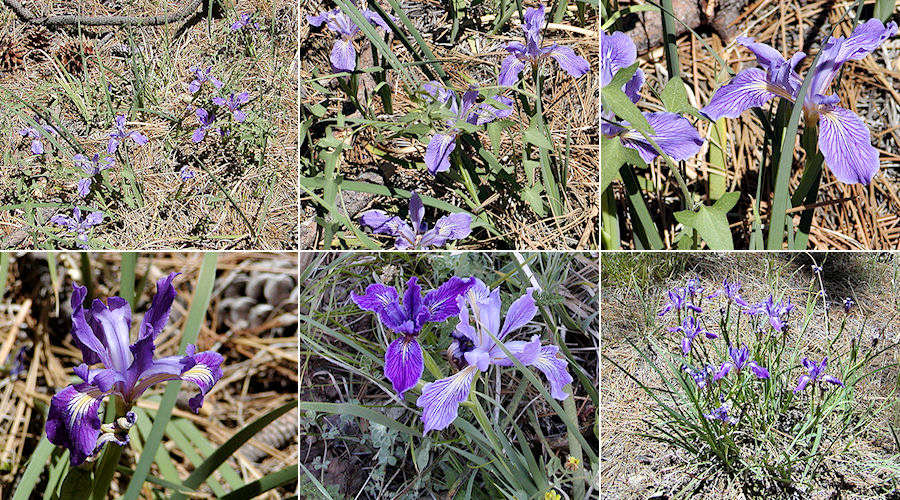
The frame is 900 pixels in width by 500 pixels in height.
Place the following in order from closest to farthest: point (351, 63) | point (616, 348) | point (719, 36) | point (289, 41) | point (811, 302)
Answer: point (616, 348)
point (811, 302)
point (351, 63)
point (719, 36)
point (289, 41)

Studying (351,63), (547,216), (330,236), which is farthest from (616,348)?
(351,63)

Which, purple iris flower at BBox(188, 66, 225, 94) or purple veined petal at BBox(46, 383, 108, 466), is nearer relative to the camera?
purple veined petal at BBox(46, 383, 108, 466)

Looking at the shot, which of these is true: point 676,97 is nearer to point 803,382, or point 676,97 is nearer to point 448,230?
point 448,230

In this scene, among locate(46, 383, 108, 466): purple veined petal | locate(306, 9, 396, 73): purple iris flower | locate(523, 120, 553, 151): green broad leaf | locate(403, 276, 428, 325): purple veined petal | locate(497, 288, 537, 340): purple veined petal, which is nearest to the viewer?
locate(46, 383, 108, 466): purple veined petal

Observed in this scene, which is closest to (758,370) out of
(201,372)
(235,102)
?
(201,372)

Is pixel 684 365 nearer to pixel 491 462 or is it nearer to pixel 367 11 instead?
pixel 491 462

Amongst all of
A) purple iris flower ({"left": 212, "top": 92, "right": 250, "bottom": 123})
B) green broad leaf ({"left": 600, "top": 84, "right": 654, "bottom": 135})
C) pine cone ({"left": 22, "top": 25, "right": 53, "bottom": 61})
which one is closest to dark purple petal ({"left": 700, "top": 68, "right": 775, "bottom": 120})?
green broad leaf ({"left": 600, "top": 84, "right": 654, "bottom": 135})

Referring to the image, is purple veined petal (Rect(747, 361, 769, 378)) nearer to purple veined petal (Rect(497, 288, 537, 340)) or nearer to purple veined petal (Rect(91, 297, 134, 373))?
purple veined petal (Rect(497, 288, 537, 340))
